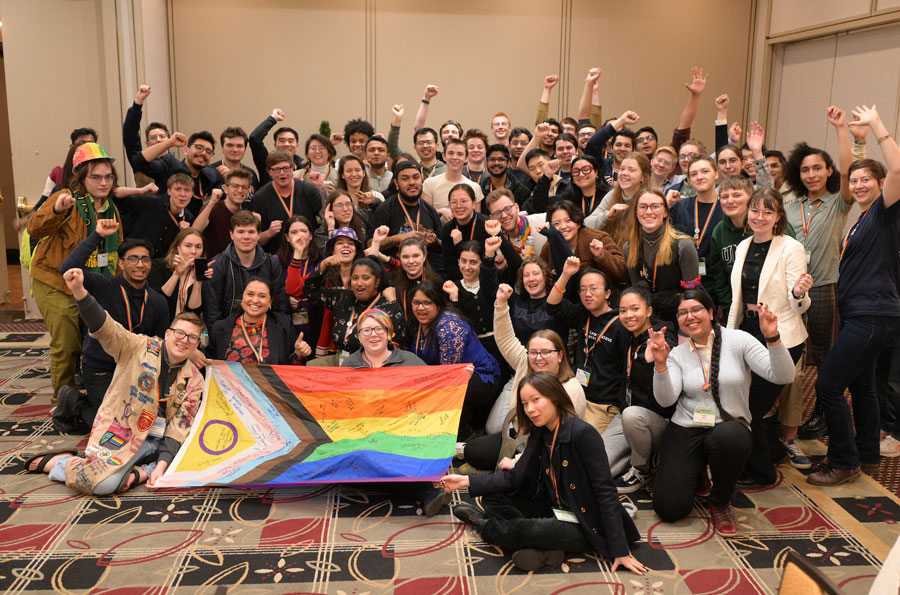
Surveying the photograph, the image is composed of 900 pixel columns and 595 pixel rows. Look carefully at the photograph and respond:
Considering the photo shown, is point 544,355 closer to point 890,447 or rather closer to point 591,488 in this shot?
point 591,488

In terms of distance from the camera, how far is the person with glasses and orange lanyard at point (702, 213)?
4.78m

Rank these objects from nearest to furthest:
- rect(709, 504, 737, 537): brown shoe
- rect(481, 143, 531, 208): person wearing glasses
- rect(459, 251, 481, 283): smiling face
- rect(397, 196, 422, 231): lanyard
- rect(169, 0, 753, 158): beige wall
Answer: rect(709, 504, 737, 537): brown shoe, rect(459, 251, 481, 283): smiling face, rect(397, 196, 422, 231): lanyard, rect(481, 143, 531, 208): person wearing glasses, rect(169, 0, 753, 158): beige wall

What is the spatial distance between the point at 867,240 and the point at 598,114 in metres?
4.08

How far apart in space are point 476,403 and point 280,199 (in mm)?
2193

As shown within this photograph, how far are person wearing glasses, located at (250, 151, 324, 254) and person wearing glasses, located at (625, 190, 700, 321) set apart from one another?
2.41 meters

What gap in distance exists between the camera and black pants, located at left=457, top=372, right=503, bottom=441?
456 centimetres

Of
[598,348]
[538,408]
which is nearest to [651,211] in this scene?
[598,348]

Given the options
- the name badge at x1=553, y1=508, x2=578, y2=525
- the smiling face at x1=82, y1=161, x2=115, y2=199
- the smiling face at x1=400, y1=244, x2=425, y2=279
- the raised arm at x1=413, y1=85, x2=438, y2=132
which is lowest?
the name badge at x1=553, y1=508, x2=578, y2=525

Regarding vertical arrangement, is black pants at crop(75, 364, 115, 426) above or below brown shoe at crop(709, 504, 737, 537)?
above

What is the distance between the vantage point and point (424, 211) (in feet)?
17.8

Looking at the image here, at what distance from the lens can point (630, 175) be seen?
5039 mm

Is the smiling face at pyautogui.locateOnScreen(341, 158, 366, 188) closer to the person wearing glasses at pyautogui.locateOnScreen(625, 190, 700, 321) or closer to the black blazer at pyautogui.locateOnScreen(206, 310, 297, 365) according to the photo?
the black blazer at pyautogui.locateOnScreen(206, 310, 297, 365)

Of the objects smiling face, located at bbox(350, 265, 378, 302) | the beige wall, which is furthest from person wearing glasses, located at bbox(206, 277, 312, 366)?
the beige wall

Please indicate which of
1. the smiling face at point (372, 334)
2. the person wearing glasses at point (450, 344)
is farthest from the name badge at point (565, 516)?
the smiling face at point (372, 334)
